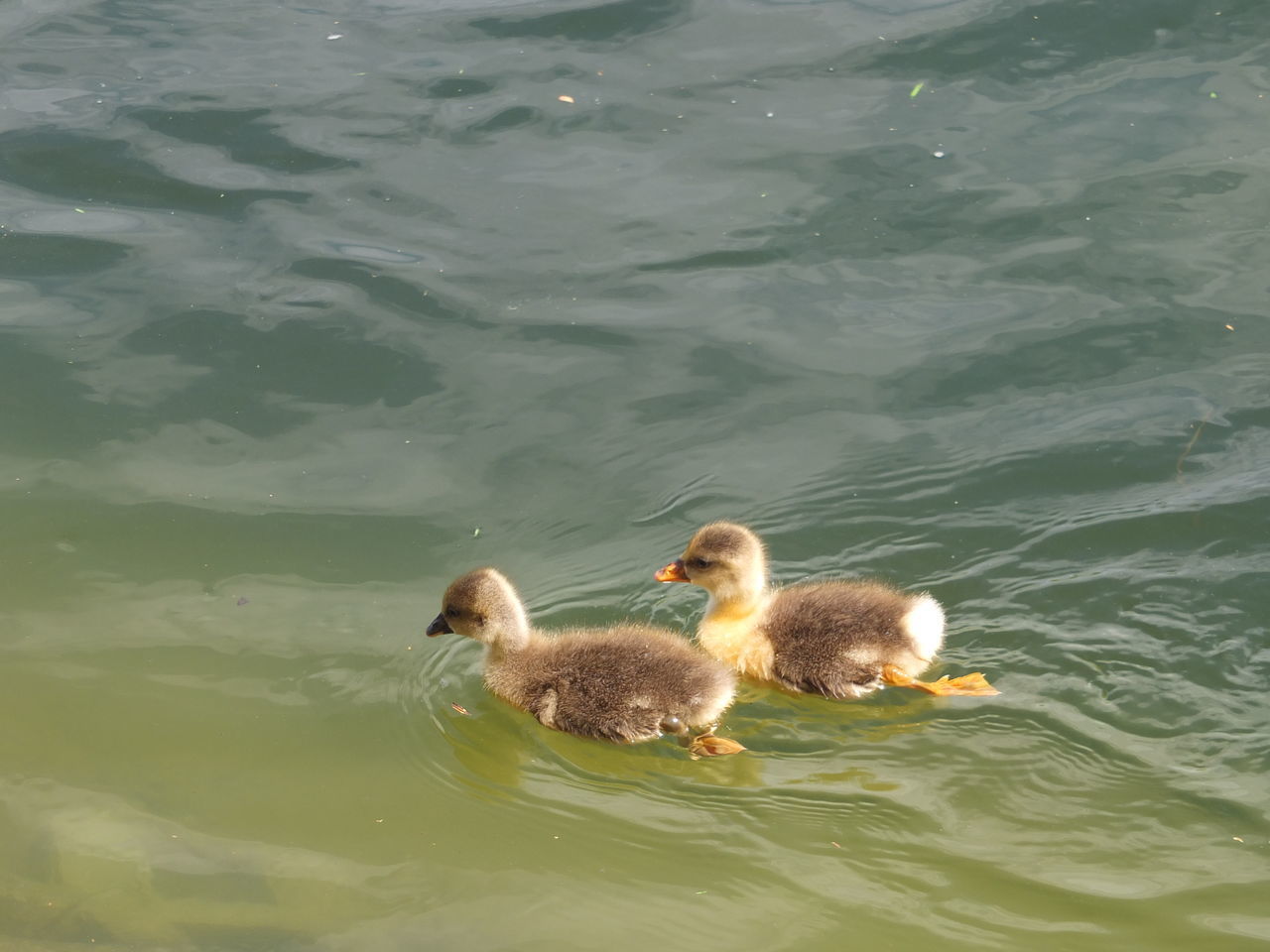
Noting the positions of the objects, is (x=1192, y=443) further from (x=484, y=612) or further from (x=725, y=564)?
(x=484, y=612)

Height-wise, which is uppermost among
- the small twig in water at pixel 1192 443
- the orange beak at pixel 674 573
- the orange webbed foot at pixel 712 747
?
the small twig in water at pixel 1192 443

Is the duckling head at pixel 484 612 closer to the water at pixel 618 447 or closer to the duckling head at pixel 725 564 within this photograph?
the water at pixel 618 447

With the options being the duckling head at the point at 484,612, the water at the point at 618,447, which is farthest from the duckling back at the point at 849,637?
the duckling head at the point at 484,612

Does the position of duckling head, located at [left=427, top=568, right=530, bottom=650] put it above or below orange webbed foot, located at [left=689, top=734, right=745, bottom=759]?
above

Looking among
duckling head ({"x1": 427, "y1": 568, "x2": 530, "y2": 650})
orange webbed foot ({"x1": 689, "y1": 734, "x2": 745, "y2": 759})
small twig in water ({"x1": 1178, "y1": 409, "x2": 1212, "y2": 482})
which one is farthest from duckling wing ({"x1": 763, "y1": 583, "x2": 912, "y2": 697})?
small twig in water ({"x1": 1178, "y1": 409, "x2": 1212, "y2": 482})

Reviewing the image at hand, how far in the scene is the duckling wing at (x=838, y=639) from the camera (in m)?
4.64

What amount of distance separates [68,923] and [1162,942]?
2684 mm

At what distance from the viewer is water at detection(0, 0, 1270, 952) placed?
12.8ft

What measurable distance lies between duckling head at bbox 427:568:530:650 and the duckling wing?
0.83m

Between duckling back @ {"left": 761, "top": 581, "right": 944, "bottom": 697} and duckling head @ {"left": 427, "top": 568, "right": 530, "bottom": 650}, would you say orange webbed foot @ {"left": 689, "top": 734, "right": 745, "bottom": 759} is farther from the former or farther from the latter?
duckling head @ {"left": 427, "top": 568, "right": 530, "bottom": 650}

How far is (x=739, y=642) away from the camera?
4930 mm

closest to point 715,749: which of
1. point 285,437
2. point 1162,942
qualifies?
point 1162,942

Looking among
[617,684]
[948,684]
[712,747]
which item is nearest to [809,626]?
[948,684]

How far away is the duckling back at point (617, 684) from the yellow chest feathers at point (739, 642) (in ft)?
0.65
